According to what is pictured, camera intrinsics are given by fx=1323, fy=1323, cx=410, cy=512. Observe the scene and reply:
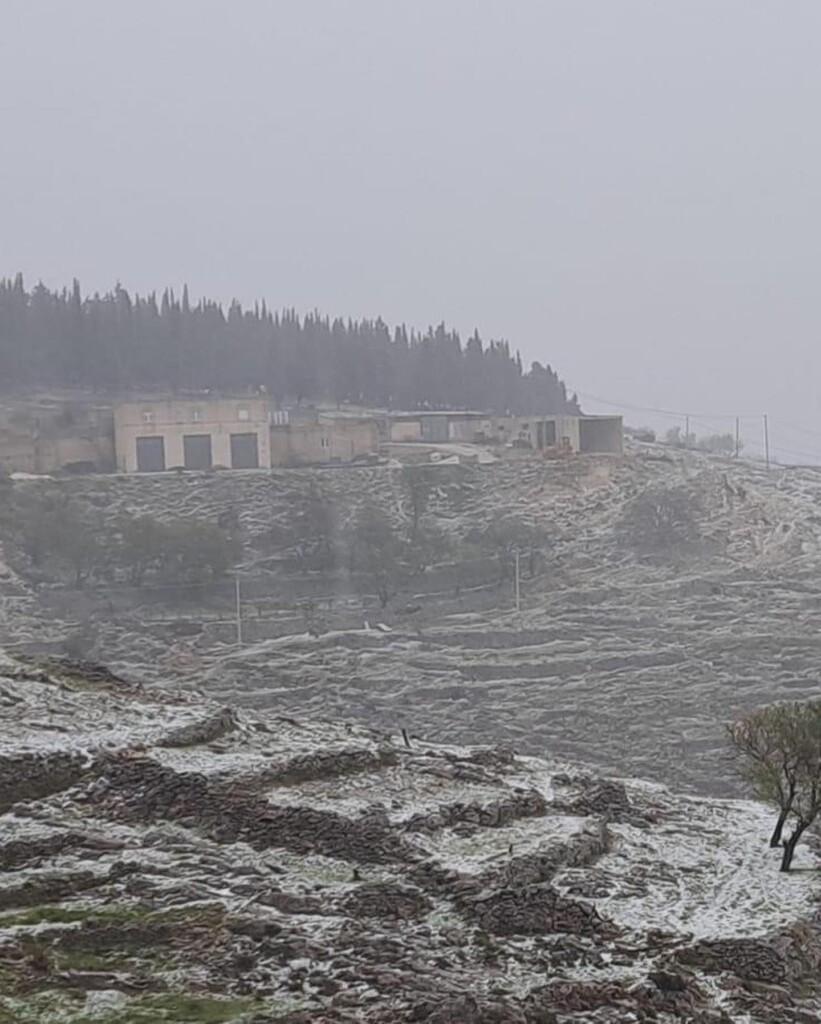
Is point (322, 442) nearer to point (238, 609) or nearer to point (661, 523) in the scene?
point (661, 523)

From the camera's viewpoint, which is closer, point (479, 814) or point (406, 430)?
point (479, 814)

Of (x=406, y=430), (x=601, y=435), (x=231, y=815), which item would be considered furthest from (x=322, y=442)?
(x=231, y=815)

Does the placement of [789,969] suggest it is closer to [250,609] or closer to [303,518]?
[250,609]

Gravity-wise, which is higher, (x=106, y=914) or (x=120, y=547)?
(x=120, y=547)

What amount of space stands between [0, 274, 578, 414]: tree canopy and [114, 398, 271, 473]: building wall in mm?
16471

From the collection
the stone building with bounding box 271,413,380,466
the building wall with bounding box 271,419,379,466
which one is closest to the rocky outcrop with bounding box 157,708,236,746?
the stone building with bounding box 271,413,380,466

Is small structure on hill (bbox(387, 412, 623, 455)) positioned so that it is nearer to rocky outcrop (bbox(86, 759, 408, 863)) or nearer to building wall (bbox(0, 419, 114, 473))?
building wall (bbox(0, 419, 114, 473))

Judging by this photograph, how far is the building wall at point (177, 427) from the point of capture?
46250 mm

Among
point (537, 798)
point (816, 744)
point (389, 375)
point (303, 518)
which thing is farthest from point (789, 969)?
point (389, 375)

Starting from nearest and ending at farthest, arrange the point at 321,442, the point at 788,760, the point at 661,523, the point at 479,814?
the point at 788,760
the point at 479,814
the point at 661,523
the point at 321,442

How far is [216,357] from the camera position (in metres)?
65.6

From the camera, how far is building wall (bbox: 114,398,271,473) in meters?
46.2

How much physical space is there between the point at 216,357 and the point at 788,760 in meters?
57.2

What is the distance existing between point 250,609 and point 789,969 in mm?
28315
